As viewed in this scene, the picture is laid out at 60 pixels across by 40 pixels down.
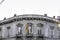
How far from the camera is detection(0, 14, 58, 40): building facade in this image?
3766cm

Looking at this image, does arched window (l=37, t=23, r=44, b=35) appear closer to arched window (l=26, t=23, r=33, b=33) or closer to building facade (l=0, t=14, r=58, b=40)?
building facade (l=0, t=14, r=58, b=40)

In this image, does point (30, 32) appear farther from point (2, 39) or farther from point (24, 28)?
point (2, 39)

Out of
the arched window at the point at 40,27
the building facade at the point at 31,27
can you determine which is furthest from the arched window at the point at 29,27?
the arched window at the point at 40,27

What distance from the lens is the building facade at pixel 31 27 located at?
37.7 meters

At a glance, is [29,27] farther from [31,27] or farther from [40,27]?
[40,27]

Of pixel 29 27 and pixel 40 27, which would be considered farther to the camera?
pixel 40 27

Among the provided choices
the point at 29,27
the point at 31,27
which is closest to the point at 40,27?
the point at 31,27

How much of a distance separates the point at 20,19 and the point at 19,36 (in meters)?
3.45

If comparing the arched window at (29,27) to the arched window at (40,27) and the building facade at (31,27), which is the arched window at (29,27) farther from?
the arched window at (40,27)

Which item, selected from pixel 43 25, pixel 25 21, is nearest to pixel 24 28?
pixel 25 21

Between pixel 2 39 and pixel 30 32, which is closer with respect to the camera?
pixel 30 32

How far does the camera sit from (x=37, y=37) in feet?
124

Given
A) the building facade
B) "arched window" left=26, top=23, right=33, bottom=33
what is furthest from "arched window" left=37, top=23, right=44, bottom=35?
"arched window" left=26, top=23, right=33, bottom=33

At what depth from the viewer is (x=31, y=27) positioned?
125 feet
